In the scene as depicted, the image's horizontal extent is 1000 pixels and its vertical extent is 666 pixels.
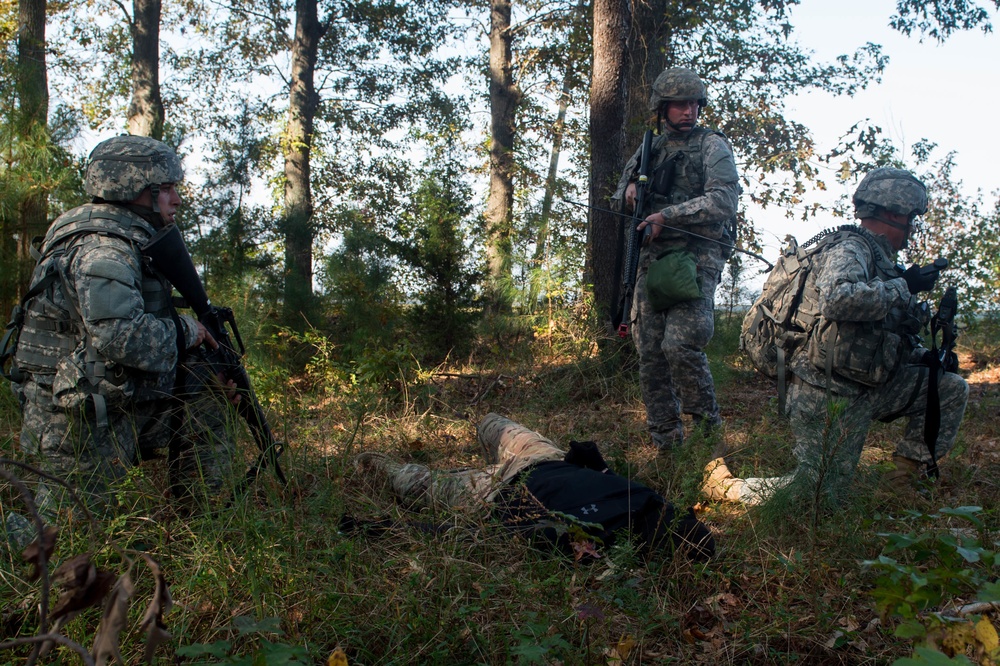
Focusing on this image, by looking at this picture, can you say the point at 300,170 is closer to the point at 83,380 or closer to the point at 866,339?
the point at 83,380

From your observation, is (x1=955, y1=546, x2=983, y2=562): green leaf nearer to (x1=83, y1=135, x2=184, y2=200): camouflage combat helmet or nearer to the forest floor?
the forest floor

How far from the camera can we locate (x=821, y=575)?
9.12 ft

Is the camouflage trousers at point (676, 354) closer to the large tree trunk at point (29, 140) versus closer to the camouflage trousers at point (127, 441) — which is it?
the camouflage trousers at point (127, 441)

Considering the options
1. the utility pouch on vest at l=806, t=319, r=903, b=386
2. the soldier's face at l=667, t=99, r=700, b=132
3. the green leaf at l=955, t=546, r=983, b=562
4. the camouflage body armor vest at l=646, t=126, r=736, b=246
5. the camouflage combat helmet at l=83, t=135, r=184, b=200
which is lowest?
the green leaf at l=955, t=546, r=983, b=562

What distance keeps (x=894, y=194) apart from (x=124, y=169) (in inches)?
149

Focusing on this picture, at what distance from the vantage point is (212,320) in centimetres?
376

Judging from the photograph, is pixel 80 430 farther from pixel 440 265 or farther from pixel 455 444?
pixel 440 265

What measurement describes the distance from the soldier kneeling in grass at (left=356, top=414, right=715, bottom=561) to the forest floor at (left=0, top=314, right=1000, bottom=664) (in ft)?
0.30

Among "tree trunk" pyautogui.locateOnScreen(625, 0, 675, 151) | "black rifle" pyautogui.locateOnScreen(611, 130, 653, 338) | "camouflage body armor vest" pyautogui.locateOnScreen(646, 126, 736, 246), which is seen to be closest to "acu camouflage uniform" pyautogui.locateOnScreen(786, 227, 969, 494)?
"camouflage body armor vest" pyautogui.locateOnScreen(646, 126, 736, 246)

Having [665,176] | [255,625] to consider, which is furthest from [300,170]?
[255,625]

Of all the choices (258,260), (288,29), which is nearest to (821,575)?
(258,260)

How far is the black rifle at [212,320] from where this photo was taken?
3.32 metres

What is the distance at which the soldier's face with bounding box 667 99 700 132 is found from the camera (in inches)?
189

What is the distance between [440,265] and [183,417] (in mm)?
4321
